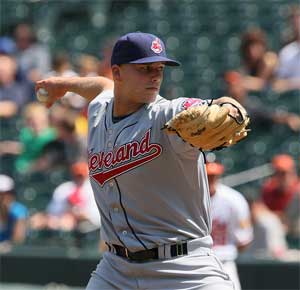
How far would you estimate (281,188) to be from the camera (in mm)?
8461

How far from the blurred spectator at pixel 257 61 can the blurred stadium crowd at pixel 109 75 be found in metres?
0.01

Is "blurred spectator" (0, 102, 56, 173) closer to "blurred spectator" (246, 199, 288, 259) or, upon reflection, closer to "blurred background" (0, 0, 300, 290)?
"blurred background" (0, 0, 300, 290)

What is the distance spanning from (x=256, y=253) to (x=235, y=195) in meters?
1.17

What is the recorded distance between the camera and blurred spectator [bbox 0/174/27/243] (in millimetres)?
8859

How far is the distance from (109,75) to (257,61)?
1.58 meters

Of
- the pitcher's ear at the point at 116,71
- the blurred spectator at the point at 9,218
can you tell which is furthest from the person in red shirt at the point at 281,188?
the pitcher's ear at the point at 116,71

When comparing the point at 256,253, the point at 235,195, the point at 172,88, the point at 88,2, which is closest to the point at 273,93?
the point at 172,88

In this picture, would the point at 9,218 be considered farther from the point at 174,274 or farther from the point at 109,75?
the point at 174,274

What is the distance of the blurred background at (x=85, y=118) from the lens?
8383mm

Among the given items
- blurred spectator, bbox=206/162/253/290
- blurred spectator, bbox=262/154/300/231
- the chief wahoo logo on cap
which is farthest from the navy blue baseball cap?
blurred spectator, bbox=262/154/300/231

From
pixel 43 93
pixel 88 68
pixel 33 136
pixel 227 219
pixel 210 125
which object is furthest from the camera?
pixel 88 68

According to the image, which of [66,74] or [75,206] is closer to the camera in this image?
[75,206]

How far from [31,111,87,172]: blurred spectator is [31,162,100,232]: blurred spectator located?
1.70 ft

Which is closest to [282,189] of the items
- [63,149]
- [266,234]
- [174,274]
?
[266,234]
